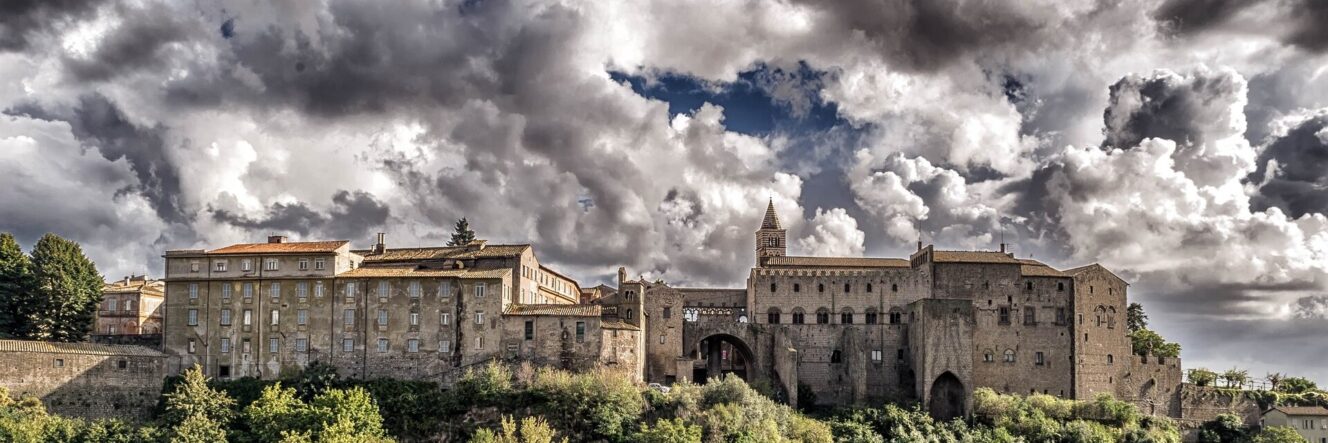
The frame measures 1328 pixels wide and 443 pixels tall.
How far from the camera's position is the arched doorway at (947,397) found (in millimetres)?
77062

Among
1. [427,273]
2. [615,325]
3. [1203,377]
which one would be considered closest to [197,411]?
→ [427,273]

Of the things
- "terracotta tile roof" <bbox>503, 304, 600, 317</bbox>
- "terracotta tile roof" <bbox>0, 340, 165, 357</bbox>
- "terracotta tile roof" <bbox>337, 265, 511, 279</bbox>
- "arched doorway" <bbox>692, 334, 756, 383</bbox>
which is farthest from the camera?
"arched doorway" <bbox>692, 334, 756, 383</bbox>

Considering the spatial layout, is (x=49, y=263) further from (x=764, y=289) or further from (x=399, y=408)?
(x=764, y=289)

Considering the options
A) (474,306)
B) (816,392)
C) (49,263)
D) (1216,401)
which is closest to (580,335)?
(474,306)

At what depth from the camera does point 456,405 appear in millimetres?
67438

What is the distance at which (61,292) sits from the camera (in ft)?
243

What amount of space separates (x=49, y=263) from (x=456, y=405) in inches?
1135

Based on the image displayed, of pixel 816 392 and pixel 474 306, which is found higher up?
pixel 474 306

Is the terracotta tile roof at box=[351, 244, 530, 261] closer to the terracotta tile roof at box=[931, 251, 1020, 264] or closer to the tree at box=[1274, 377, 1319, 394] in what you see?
the terracotta tile roof at box=[931, 251, 1020, 264]

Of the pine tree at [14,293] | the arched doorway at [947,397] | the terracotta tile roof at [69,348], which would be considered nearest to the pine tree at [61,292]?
the pine tree at [14,293]

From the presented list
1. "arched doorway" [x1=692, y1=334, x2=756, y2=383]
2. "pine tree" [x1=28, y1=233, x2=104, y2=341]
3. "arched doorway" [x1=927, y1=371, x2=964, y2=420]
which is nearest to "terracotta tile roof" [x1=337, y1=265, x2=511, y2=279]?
"arched doorway" [x1=692, y1=334, x2=756, y2=383]

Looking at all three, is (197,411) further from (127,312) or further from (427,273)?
(127,312)

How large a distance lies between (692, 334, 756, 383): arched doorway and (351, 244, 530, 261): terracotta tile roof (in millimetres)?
13787

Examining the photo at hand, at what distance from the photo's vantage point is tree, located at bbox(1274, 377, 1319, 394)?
86.8 metres
